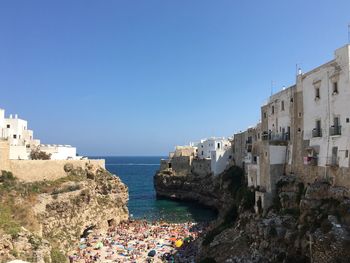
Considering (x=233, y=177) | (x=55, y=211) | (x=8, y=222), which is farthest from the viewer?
(x=233, y=177)

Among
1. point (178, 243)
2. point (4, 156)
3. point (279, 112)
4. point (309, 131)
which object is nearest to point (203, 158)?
point (178, 243)

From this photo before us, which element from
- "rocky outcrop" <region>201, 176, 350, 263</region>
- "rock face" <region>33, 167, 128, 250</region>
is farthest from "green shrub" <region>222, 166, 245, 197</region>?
"rocky outcrop" <region>201, 176, 350, 263</region>

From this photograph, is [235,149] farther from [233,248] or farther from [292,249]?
[292,249]

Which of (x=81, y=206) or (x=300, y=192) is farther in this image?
(x=81, y=206)

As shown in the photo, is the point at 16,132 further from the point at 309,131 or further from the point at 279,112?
the point at 309,131

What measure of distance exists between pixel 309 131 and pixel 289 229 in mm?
7443

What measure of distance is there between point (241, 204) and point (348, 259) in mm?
14980

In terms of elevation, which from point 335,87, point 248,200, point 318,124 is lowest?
point 248,200

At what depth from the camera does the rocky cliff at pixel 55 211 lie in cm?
2586

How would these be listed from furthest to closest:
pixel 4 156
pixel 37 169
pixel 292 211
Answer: pixel 37 169 → pixel 4 156 → pixel 292 211

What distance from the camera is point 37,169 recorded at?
39.2 m

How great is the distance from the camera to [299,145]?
27.6 metres

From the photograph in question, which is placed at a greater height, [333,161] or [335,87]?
[335,87]

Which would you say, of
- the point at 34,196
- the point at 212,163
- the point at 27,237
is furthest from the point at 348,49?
the point at 212,163
